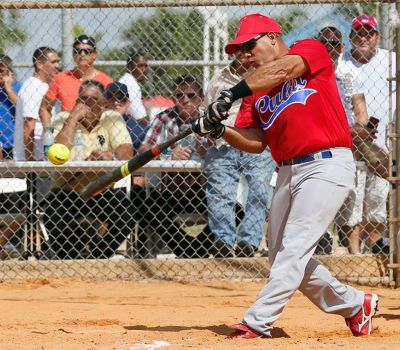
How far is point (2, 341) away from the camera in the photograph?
5.59 m

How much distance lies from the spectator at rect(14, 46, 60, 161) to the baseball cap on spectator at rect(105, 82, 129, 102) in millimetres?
698

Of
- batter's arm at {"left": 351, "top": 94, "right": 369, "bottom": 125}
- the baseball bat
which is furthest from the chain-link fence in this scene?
the baseball bat

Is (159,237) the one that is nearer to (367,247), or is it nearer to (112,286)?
(112,286)

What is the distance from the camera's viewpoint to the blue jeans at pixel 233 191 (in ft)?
28.3

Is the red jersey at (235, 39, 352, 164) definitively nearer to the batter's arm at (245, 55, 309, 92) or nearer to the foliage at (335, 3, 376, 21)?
the batter's arm at (245, 55, 309, 92)

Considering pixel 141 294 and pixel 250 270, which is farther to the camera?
pixel 250 270

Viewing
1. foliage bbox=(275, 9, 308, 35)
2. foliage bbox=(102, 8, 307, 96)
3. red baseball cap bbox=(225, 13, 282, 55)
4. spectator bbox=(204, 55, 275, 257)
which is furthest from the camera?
foliage bbox=(102, 8, 307, 96)

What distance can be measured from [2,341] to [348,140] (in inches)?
93.5

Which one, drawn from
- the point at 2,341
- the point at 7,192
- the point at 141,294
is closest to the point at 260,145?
the point at 2,341

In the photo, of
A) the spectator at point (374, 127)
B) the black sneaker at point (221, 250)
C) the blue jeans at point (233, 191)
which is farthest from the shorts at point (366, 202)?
the black sneaker at point (221, 250)

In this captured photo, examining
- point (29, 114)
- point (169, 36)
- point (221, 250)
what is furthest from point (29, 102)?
point (221, 250)

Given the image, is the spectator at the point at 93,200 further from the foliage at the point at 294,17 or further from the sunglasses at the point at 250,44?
the sunglasses at the point at 250,44

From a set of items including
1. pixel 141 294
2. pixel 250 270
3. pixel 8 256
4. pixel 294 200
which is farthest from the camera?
pixel 8 256

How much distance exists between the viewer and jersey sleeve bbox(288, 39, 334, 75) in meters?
5.44
